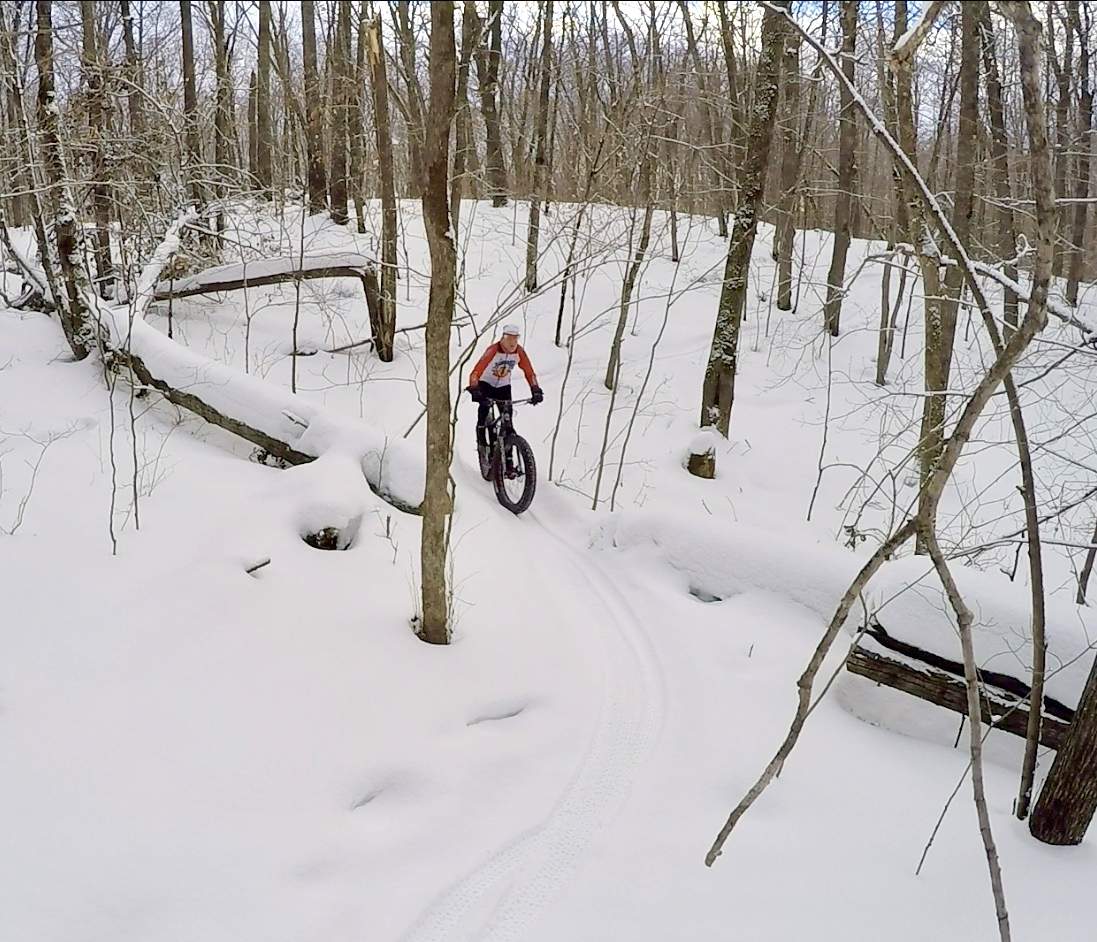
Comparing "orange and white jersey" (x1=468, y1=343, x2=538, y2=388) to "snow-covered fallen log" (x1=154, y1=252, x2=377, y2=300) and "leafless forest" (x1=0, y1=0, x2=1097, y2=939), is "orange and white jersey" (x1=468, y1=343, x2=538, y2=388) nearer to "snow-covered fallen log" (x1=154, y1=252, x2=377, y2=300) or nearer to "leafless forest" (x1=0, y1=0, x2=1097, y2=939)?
"leafless forest" (x1=0, y1=0, x2=1097, y2=939)

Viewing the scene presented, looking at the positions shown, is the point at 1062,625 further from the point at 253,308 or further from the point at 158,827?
the point at 253,308

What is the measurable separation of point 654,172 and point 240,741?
9383mm

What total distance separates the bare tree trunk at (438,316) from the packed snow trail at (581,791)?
1.08m

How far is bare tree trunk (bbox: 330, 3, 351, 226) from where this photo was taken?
15.1 metres

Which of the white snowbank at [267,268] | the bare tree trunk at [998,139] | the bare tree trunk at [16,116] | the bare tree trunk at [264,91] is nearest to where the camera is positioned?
the bare tree trunk at [16,116]

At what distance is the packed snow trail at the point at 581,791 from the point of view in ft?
9.87

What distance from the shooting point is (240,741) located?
3664 mm

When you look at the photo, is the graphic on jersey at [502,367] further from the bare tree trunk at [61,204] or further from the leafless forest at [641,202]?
the bare tree trunk at [61,204]

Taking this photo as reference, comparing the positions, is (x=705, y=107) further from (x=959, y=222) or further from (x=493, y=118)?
(x=959, y=222)

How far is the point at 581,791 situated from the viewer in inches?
148

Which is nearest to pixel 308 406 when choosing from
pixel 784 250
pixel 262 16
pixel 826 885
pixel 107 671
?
pixel 107 671

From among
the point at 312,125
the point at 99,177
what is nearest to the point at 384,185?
the point at 99,177

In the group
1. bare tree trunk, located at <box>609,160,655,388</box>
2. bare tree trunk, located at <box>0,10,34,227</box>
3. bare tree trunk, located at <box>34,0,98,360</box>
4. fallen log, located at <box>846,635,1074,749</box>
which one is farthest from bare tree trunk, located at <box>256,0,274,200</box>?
fallen log, located at <box>846,635,1074,749</box>

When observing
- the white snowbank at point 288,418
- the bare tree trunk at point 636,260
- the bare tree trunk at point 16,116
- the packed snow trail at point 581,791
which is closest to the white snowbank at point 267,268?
the bare tree trunk at point 16,116
